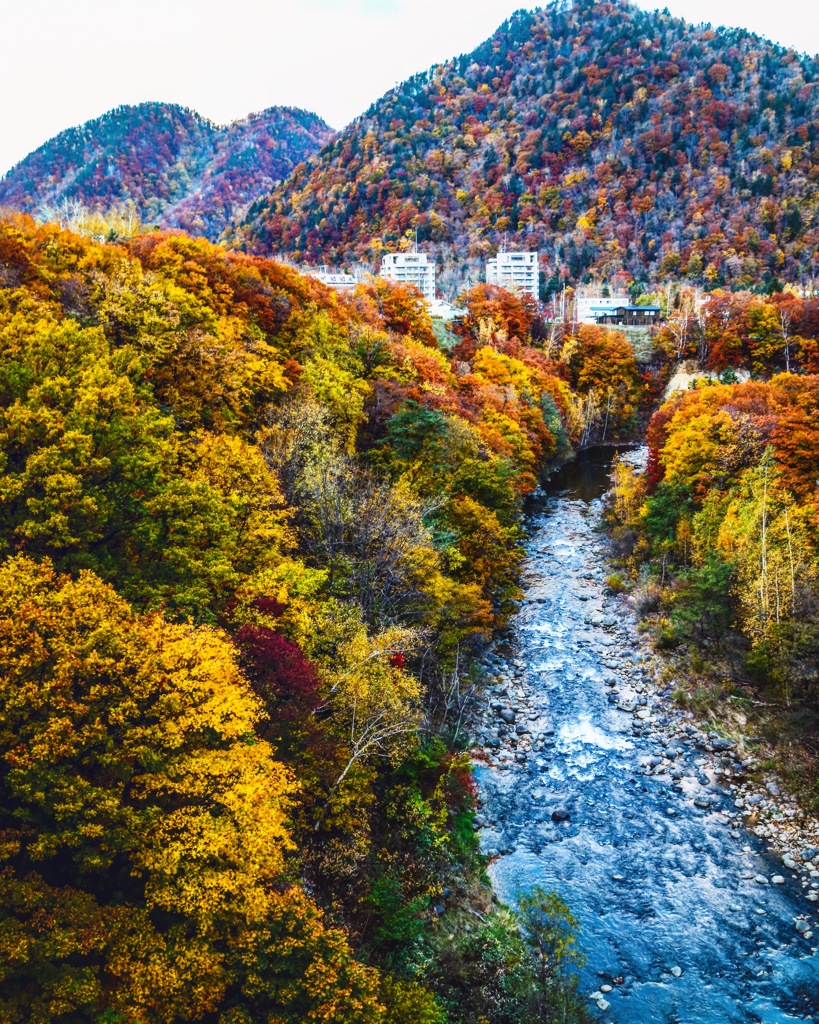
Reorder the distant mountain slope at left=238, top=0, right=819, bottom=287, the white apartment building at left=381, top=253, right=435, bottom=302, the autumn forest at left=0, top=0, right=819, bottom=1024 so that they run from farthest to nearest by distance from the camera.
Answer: the distant mountain slope at left=238, top=0, right=819, bottom=287
the white apartment building at left=381, top=253, right=435, bottom=302
the autumn forest at left=0, top=0, right=819, bottom=1024

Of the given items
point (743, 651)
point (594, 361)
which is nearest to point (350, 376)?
point (743, 651)

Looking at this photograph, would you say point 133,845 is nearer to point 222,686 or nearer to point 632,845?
point 222,686

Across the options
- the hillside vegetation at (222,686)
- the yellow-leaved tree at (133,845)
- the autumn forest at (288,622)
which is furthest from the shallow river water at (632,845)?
the yellow-leaved tree at (133,845)

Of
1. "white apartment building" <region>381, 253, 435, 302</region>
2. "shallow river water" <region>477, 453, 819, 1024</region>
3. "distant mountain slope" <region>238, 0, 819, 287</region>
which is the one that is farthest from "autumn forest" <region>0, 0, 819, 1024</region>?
"distant mountain slope" <region>238, 0, 819, 287</region>

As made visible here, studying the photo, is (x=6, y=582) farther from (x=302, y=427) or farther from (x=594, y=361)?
(x=594, y=361)

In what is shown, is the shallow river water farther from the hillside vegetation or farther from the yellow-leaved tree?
the yellow-leaved tree

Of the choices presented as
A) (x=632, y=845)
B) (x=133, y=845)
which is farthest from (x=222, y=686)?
(x=632, y=845)
